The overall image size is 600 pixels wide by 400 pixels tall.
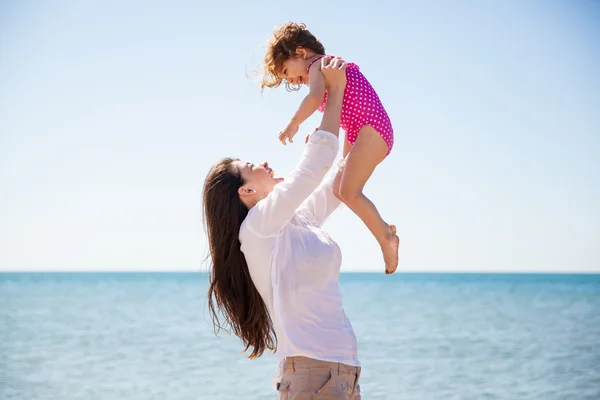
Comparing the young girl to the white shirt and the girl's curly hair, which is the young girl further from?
the white shirt

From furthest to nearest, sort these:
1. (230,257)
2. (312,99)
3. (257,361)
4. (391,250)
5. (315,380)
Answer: (257,361), (391,250), (312,99), (230,257), (315,380)

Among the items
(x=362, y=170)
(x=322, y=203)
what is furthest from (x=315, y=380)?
(x=362, y=170)

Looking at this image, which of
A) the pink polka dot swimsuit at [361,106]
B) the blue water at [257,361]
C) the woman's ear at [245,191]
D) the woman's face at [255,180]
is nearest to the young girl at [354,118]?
the pink polka dot swimsuit at [361,106]

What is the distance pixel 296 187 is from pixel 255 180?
→ 1.39 feet

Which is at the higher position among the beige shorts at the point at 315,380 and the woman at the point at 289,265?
the woman at the point at 289,265

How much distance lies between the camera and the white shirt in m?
2.42

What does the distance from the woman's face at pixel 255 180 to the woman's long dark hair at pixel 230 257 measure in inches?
1.0

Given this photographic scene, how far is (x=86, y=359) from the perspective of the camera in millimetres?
11586

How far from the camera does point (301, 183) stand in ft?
7.91

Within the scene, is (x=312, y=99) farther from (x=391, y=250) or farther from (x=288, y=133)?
(x=391, y=250)

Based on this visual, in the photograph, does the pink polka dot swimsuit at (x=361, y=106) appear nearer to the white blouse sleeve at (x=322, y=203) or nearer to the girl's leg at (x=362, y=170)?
the girl's leg at (x=362, y=170)

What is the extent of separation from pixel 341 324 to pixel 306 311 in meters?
0.14

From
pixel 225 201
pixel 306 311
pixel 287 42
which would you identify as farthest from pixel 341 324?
pixel 287 42

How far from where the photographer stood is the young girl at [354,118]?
3125 millimetres
